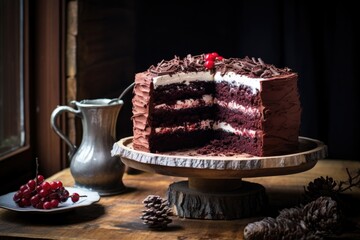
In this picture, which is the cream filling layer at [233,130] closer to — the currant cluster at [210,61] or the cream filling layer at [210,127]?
the cream filling layer at [210,127]

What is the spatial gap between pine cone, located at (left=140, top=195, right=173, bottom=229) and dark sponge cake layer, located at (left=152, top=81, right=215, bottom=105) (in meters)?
0.35

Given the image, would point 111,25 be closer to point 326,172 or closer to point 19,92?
point 19,92

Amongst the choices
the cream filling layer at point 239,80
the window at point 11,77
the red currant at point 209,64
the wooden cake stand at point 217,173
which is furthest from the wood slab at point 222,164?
the window at point 11,77

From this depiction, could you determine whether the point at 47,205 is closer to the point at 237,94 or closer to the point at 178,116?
the point at 178,116

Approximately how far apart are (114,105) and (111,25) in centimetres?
71

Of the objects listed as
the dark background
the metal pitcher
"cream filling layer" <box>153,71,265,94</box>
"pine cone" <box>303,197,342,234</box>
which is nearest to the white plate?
the metal pitcher

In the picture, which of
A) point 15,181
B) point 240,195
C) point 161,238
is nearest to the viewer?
point 161,238

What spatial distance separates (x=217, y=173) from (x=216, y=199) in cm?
16

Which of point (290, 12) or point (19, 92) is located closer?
point (19, 92)

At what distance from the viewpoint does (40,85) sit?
2.80 metres

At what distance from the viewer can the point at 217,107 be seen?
242cm

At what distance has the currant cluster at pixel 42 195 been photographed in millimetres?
2090

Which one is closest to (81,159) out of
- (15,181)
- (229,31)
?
(15,181)

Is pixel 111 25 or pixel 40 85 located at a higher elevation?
pixel 111 25
